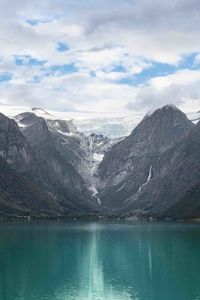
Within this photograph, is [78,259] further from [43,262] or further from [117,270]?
[117,270]

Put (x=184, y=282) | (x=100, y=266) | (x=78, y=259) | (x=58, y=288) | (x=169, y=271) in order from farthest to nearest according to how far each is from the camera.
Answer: (x=78, y=259) → (x=100, y=266) → (x=169, y=271) → (x=184, y=282) → (x=58, y=288)

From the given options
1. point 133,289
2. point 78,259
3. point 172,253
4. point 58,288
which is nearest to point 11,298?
point 58,288

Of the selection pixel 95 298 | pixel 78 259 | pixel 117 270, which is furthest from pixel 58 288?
pixel 78 259

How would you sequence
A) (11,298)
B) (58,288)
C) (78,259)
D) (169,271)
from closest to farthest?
(11,298), (58,288), (169,271), (78,259)

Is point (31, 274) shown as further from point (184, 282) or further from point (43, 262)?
point (184, 282)

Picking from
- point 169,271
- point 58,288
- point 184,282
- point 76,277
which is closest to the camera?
point 58,288

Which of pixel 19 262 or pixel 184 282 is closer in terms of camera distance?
pixel 184 282

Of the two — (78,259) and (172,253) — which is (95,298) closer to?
(78,259)

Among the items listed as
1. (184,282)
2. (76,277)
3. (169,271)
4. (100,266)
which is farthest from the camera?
(100,266)

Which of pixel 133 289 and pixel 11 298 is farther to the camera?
pixel 133 289
